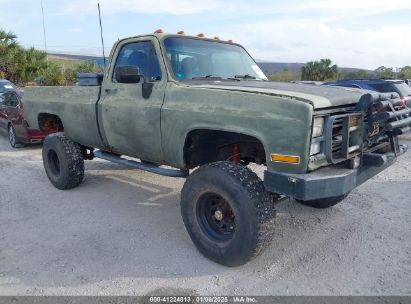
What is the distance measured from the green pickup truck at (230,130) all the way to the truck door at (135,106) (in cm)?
1

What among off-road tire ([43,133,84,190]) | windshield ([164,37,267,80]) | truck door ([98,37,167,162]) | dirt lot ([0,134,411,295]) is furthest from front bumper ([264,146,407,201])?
off-road tire ([43,133,84,190])

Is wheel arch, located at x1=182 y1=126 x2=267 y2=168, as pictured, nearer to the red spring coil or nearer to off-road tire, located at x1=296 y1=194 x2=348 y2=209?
the red spring coil

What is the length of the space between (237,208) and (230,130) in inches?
25.6

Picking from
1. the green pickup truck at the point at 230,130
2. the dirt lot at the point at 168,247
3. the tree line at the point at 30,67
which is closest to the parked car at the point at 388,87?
the dirt lot at the point at 168,247

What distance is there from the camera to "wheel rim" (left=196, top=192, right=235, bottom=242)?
3.48 metres

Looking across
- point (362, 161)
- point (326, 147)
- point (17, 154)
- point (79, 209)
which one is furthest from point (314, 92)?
point (17, 154)

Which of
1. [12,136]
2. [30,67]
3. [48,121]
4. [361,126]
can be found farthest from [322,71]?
[361,126]

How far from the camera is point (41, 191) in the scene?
5.62 m

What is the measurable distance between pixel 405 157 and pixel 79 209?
6.13m

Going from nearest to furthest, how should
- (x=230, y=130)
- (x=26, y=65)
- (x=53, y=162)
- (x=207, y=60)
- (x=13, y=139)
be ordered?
(x=230, y=130) < (x=207, y=60) < (x=53, y=162) < (x=13, y=139) < (x=26, y=65)

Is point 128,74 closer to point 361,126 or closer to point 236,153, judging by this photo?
point 236,153

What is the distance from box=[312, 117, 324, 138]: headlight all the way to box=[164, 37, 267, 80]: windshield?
1525mm

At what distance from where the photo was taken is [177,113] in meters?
3.65

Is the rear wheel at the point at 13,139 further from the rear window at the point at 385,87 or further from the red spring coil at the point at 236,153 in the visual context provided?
the rear window at the point at 385,87
